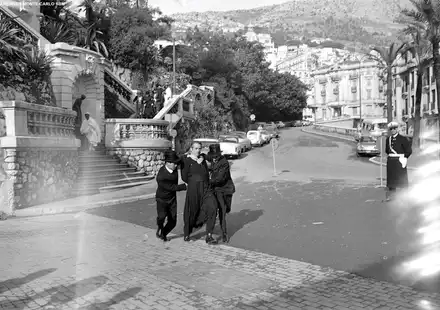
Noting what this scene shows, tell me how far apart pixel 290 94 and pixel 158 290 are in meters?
84.6

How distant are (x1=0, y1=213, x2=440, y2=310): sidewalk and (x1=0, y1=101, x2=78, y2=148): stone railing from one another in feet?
14.7

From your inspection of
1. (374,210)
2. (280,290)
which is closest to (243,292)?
(280,290)

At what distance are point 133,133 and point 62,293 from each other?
1520 cm

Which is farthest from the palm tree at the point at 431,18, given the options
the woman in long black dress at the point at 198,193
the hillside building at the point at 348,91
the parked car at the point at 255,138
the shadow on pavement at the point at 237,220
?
the hillside building at the point at 348,91

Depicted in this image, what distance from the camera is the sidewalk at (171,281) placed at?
554 cm

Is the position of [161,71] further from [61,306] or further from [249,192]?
[61,306]

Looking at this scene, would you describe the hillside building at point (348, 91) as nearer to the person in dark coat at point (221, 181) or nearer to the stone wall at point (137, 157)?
the stone wall at point (137, 157)

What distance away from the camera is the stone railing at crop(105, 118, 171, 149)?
66.9 ft

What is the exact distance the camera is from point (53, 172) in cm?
1465

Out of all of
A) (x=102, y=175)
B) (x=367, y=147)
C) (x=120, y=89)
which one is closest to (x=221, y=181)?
(x=102, y=175)

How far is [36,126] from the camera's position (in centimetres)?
1388

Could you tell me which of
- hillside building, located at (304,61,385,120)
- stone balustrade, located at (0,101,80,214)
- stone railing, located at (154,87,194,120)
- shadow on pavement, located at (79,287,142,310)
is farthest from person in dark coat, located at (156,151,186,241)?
hillside building, located at (304,61,385,120)

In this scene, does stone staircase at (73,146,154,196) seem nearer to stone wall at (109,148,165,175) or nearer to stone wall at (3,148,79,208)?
stone wall at (109,148,165,175)

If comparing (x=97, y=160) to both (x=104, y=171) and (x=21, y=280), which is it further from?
(x=21, y=280)
